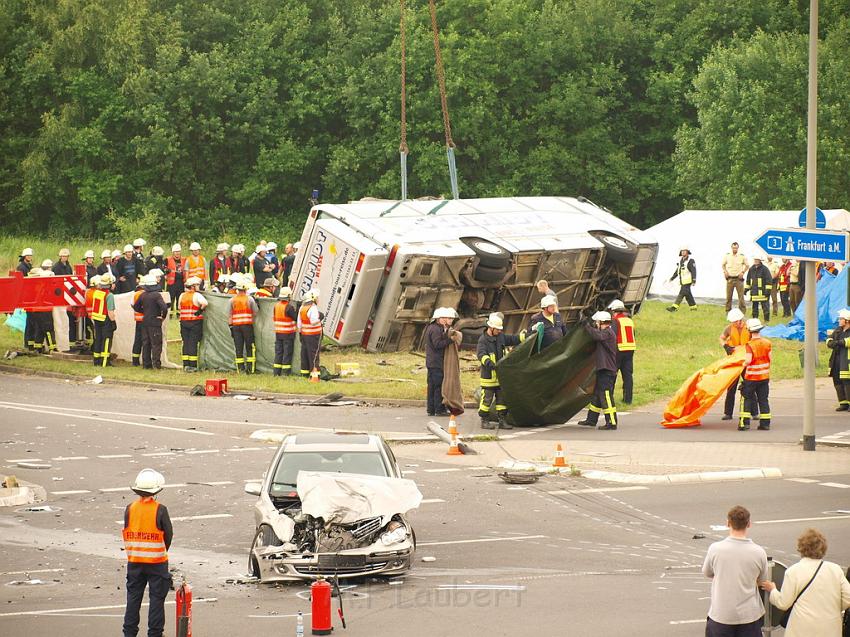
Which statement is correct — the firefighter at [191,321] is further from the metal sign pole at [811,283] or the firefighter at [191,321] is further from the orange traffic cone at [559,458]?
the metal sign pole at [811,283]

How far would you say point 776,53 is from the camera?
5706cm

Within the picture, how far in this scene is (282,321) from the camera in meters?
27.8

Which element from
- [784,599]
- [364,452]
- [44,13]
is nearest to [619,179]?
[44,13]

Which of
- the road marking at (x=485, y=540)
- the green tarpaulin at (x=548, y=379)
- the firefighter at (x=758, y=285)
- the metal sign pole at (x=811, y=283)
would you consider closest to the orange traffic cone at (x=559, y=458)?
the green tarpaulin at (x=548, y=379)

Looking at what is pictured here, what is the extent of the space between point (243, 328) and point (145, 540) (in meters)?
17.1

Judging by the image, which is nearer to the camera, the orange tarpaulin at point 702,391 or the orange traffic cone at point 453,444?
the orange traffic cone at point 453,444

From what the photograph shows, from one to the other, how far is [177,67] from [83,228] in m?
8.08

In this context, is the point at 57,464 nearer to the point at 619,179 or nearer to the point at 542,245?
the point at 542,245

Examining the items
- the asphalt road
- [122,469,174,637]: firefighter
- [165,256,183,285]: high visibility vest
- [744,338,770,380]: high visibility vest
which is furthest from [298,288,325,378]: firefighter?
[122,469,174,637]: firefighter

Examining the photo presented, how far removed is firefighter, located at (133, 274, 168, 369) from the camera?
29188 millimetres

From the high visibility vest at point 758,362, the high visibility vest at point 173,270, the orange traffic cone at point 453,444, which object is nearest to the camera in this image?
the orange traffic cone at point 453,444

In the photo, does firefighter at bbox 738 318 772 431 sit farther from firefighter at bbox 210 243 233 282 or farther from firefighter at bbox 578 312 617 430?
firefighter at bbox 210 243 233 282

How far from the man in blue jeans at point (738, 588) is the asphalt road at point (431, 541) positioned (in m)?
1.91

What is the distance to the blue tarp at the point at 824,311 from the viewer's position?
108 ft
